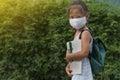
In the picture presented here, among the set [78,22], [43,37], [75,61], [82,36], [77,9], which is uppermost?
[77,9]

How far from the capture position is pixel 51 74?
7.68 meters

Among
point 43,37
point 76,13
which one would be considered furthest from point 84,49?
point 43,37

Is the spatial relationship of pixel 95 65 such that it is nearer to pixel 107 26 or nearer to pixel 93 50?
pixel 93 50

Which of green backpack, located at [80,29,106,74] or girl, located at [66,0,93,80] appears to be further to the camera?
green backpack, located at [80,29,106,74]

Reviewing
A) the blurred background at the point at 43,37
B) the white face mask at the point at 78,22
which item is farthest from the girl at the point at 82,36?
the blurred background at the point at 43,37

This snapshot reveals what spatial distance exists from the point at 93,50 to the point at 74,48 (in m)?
0.21

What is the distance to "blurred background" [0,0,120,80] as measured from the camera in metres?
7.49

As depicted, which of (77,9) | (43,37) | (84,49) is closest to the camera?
(84,49)

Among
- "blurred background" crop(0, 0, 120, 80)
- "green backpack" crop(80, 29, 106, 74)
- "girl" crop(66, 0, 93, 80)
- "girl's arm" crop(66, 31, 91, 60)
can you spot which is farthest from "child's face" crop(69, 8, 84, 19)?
"blurred background" crop(0, 0, 120, 80)

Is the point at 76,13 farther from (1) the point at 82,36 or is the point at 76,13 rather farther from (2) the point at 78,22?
(1) the point at 82,36

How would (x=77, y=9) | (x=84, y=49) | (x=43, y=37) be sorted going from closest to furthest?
(x=84, y=49) < (x=77, y=9) < (x=43, y=37)

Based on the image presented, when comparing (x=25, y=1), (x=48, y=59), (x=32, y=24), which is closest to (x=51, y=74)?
(x=48, y=59)

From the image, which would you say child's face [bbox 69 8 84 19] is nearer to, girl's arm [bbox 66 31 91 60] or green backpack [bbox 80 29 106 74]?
girl's arm [bbox 66 31 91 60]

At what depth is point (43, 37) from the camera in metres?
7.74
